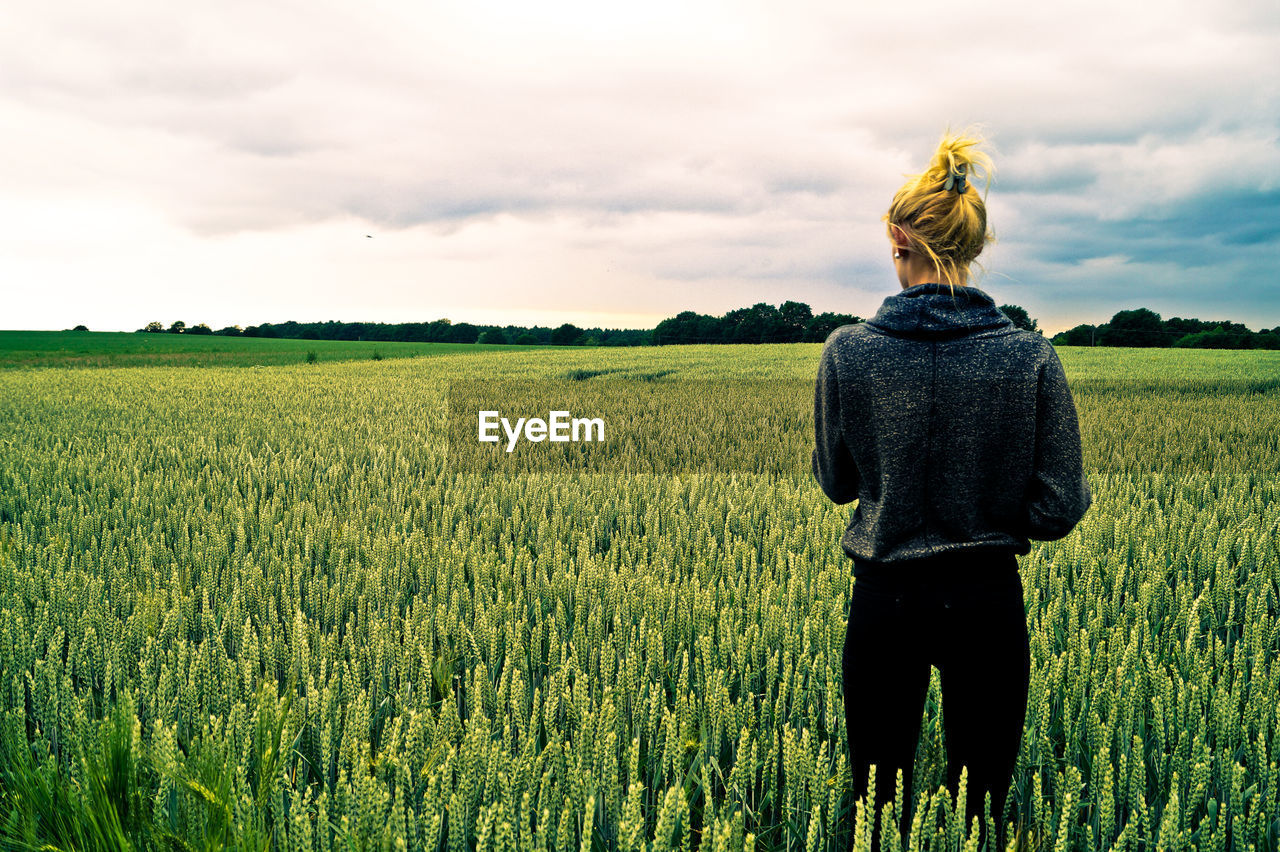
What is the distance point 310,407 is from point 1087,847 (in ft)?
41.1

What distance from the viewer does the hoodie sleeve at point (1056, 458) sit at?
5.72 feet

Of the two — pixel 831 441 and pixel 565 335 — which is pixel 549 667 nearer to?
pixel 831 441

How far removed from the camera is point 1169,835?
1625 mm

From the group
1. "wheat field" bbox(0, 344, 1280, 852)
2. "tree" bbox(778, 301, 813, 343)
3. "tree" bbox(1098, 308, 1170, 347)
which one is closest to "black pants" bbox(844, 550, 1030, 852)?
"wheat field" bbox(0, 344, 1280, 852)

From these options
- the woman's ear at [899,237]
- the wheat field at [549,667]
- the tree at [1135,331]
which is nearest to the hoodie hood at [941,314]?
the woman's ear at [899,237]

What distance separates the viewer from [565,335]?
69.8 m

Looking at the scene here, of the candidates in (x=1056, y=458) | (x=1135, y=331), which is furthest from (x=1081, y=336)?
(x=1056, y=458)

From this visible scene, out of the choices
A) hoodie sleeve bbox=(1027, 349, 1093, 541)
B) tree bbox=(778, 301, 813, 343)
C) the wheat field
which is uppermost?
tree bbox=(778, 301, 813, 343)

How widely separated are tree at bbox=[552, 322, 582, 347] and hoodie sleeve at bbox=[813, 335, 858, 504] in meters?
66.8

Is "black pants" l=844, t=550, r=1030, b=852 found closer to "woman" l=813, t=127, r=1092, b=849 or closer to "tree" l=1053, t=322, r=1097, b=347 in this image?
"woman" l=813, t=127, r=1092, b=849

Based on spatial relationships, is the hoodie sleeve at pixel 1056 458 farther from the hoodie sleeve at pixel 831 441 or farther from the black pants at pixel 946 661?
the hoodie sleeve at pixel 831 441

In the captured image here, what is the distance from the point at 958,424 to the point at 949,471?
116 millimetres

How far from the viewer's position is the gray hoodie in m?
1.74

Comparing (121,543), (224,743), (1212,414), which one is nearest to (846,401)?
(224,743)
